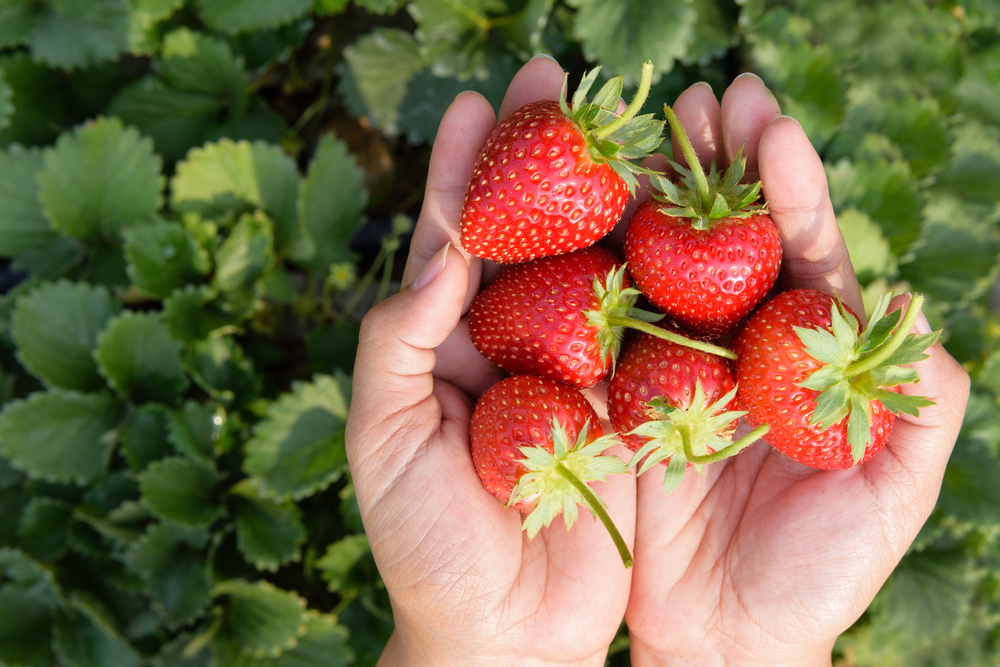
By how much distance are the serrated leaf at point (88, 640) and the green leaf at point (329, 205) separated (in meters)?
1.21

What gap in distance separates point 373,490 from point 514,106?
2.99ft

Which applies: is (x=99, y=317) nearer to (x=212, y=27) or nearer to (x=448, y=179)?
(x=212, y=27)

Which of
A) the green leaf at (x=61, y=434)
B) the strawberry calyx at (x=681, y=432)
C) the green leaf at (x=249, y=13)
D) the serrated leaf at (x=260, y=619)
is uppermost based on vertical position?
the green leaf at (x=249, y=13)

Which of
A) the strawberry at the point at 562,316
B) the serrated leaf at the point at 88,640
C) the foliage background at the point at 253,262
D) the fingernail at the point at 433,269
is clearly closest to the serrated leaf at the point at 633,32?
the foliage background at the point at 253,262

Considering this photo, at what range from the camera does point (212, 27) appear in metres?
2.10

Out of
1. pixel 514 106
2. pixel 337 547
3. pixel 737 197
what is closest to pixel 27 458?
pixel 337 547

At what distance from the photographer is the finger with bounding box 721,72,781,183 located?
147cm

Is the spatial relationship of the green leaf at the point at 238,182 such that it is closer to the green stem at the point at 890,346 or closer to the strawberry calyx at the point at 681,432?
the strawberry calyx at the point at 681,432

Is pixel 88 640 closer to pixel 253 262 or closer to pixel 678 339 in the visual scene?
pixel 253 262

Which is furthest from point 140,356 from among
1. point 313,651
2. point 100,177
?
point 313,651

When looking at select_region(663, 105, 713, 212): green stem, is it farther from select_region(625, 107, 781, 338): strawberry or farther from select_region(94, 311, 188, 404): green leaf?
select_region(94, 311, 188, 404): green leaf

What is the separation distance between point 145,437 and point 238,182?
82 cm

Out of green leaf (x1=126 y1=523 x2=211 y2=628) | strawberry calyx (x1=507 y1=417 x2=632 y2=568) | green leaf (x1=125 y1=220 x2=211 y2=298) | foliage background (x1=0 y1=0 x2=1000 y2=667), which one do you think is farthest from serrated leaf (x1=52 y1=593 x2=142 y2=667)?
strawberry calyx (x1=507 y1=417 x2=632 y2=568)

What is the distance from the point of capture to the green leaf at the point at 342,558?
2027 millimetres
